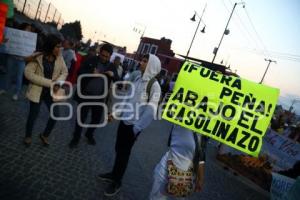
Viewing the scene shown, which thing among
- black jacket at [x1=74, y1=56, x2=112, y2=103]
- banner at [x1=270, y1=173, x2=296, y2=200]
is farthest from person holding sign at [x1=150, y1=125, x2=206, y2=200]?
→ black jacket at [x1=74, y1=56, x2=112, y2=103]

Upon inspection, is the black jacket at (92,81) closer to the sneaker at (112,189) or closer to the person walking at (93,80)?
the person walking at (93,80)

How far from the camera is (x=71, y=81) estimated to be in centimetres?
1126

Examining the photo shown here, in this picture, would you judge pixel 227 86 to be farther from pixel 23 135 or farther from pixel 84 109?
pixel 23 135

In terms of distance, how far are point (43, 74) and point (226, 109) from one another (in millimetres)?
3250

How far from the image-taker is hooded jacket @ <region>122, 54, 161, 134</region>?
406cm

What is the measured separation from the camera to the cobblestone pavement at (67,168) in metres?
4.02

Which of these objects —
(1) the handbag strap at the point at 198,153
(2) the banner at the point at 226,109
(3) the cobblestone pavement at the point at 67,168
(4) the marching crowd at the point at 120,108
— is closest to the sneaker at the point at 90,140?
(4) the marching crowd at the point at 120,108

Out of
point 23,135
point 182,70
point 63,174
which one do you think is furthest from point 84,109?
point 182,70

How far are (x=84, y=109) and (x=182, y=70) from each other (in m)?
3.19

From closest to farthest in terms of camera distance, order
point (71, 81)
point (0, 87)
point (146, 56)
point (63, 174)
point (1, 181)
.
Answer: point (1, 181)
point (146, 56)
point (63, 174)
point (0, 87)
point (71, 81)

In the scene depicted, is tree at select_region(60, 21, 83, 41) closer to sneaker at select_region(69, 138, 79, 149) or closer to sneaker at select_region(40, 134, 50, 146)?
sneaker at select_region(69, 138, 79, 149)

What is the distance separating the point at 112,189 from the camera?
444cm

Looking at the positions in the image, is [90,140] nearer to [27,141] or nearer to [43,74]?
[27,141]

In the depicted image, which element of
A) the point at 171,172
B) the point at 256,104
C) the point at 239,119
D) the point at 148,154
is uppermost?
the point at 256,104
